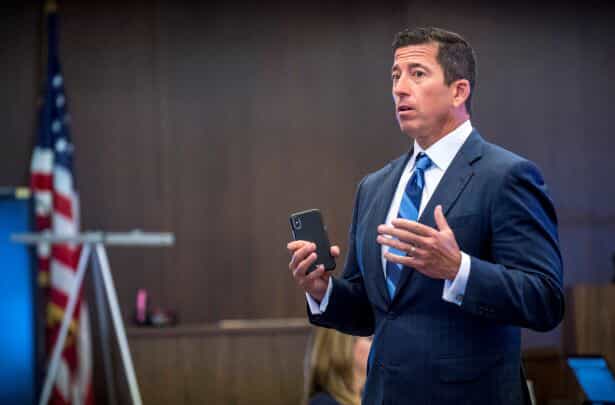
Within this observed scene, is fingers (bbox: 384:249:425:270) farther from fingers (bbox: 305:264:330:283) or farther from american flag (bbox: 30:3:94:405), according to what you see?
american flag (bbox: 30:3:94:405)

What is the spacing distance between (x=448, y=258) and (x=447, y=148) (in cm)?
39

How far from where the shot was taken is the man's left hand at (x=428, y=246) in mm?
1544

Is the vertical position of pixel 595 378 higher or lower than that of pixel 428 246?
lower

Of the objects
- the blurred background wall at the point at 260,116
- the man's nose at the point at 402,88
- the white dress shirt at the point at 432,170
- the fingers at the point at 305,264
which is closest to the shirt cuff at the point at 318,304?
the white dress shirt at the point at 432,170

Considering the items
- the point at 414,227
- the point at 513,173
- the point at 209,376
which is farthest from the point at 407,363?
the point at 209,376

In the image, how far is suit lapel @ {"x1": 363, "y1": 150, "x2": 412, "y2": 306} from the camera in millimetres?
1842

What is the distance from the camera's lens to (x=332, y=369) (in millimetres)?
3201

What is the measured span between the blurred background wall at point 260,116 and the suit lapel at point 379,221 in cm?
399

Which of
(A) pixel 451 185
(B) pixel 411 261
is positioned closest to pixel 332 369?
(A) pixel 451 185

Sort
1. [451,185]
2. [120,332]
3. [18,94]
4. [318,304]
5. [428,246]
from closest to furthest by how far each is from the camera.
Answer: [428,246]
[451,185]
[318,304]
[120,332]
[18,94]

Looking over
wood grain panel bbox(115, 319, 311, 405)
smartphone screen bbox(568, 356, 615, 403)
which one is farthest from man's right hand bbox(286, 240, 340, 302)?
wood grain panel bbox(115, 319, 311, 405)

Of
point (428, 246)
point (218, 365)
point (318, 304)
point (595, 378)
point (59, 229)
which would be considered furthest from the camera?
point (218, 365)

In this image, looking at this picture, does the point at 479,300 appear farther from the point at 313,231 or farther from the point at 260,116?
the point at 260,116

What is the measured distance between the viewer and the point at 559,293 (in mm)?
1660
